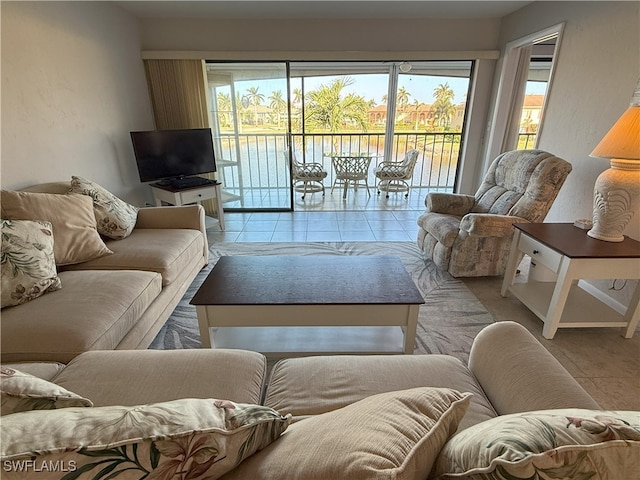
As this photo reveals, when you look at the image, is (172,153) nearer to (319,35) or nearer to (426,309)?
(319,35)

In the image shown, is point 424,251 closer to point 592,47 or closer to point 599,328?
point 599,328

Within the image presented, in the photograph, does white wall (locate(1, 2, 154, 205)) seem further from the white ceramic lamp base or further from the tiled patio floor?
the white ceramic lamp base

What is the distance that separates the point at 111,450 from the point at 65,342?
1.09 m

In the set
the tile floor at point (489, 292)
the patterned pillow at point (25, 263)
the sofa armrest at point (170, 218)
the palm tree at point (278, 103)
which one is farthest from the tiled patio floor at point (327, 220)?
the patterned pillow at point (25, 263)

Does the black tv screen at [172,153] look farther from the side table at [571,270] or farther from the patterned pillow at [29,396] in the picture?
the side table at [571,270]

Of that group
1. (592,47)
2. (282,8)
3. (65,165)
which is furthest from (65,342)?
(592,47)

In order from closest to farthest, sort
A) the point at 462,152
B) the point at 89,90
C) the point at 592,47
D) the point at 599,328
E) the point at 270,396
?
1. the point at 270,396
2. the point at 599,328
3. the point at 592,47
4. the point at 89,90
5. the point at 462,152

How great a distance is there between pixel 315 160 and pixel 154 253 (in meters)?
4.41

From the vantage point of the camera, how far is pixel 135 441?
50 centimetres

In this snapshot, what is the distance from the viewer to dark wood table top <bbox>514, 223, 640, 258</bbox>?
5.77 feet

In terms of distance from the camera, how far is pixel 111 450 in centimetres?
49

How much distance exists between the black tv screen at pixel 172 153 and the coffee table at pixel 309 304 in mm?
1899

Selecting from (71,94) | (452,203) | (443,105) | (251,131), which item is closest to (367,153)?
(443,105)

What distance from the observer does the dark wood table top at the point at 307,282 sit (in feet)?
5.26
